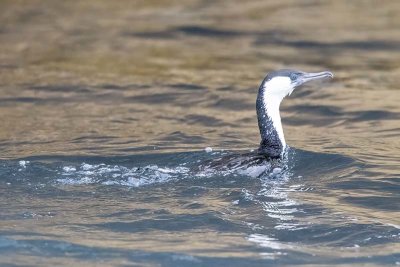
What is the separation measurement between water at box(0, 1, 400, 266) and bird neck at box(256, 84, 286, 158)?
30cm

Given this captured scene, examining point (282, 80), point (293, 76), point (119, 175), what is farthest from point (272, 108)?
point (119, 175)

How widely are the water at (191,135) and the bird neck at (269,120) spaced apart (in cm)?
30

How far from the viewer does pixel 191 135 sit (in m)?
13.3

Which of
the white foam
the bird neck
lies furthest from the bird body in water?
the white foam

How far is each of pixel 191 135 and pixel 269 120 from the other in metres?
2.10

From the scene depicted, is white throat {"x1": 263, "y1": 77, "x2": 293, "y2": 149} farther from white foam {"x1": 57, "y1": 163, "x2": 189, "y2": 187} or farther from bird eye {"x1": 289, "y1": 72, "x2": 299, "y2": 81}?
white foam {"x1": 57, "y1": 163, "x2": 189, "y2": 187}

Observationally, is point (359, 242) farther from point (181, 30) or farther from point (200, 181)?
point (181, 30)

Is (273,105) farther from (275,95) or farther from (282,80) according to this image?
(282,80)

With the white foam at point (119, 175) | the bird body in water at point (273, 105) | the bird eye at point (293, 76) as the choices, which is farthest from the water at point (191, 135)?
the bird eye at point (293, 76)

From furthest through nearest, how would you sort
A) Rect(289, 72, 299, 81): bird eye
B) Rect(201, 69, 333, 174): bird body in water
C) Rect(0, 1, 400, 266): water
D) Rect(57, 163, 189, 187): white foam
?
Rect(289, 72, 299, 81): bird eye
Rect(201, 69, 333, 174): bird body in water
Rect(57, 163, 189, 187): white foam
Rect(0, 1, 400, 266): water

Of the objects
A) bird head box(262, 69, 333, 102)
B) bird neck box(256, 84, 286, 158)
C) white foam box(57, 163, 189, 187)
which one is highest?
bird head box(262, 69, 333, 102)

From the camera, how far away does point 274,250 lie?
28.5 ft

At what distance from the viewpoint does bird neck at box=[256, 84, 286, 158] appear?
11320 millimetres

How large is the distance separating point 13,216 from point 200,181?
1.99 m
